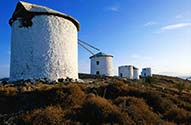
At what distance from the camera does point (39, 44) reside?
19.5 meters

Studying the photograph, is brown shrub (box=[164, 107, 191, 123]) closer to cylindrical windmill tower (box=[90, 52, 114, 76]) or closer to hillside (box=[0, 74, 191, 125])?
hillside (box=[0, 74, 191, 125])

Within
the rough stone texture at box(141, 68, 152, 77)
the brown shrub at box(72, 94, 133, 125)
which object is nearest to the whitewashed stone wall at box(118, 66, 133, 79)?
the rough stone texture at box(141, 68, 152, 77)

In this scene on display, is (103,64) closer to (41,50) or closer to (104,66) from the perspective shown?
(104,66)

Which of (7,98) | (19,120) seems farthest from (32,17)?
(19,120)

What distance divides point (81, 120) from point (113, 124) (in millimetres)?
1523

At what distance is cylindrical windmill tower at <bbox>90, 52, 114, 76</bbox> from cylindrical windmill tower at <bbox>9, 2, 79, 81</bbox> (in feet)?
65.1

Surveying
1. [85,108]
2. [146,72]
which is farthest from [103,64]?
[85,108]

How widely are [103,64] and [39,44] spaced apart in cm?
2232

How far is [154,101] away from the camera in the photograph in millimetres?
13992

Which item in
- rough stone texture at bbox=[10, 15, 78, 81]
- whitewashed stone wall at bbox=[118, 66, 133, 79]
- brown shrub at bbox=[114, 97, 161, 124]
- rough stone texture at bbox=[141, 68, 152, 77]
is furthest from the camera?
rough stone texture at bbox=[141, 68, 152, 77]

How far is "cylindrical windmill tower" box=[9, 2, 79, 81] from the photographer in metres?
19.4

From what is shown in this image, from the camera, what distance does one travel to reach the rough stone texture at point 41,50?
19.3 m

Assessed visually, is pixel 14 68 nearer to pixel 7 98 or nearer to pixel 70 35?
pixel 70 35

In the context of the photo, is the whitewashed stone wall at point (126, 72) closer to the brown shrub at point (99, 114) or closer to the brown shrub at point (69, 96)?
the brown shrub at point (69, 96)
